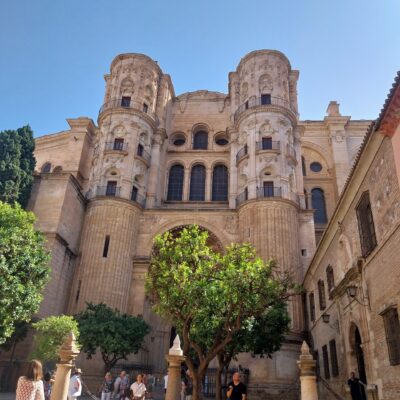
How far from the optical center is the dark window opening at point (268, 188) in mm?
24562

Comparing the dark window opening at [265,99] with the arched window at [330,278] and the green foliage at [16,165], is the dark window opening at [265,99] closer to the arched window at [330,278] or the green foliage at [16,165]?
the green foliage at [16,165]

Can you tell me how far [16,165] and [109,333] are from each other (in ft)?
36.4

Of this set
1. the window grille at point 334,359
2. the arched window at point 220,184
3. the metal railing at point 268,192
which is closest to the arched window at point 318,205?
the metal railing at point 268,192

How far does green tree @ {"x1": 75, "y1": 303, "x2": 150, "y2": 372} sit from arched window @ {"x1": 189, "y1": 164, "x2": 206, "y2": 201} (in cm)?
1142

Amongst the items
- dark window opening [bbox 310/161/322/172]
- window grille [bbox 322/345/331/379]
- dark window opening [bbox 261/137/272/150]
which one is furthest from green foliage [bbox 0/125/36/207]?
dark window opening [bbox 310/161/322/172]

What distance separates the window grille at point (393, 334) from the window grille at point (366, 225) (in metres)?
1.81

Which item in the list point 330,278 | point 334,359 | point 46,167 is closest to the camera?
point 334,359

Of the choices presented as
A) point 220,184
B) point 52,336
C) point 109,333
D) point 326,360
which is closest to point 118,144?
point 220,184

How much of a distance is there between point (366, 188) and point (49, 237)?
54.7 ft

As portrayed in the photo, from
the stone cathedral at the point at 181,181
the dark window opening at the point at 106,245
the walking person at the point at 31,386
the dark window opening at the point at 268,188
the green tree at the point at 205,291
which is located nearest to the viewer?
Result: the walking person at the point at 31,386

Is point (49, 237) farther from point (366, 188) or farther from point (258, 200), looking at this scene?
point (366, 188)

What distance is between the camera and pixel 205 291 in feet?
38.0

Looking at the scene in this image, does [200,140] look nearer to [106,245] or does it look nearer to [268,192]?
[268,192]

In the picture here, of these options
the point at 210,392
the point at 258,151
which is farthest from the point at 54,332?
the point at 258,151
